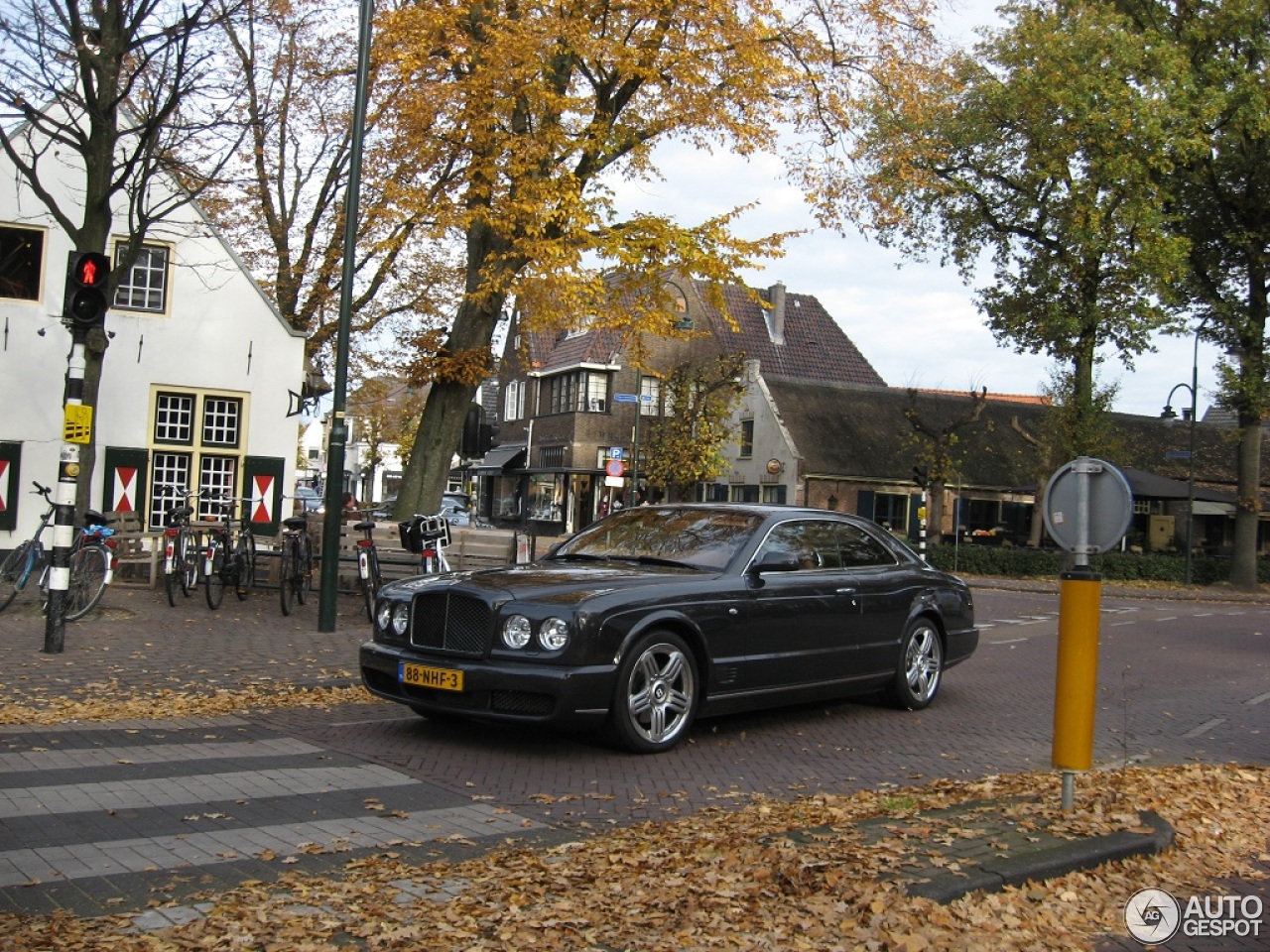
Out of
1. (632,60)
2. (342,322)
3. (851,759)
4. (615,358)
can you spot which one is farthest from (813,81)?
(615,358)

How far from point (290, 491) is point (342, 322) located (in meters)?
8.95

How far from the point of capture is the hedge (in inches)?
1361

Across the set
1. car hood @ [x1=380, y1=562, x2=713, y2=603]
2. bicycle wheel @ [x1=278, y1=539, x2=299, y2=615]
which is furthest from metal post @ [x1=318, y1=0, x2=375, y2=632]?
car hood @ [x1=380, y1=562, x2=713, y2=603]

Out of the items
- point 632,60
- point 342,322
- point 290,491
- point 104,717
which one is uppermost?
point 632,60

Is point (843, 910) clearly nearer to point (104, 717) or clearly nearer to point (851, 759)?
point (851, 759)

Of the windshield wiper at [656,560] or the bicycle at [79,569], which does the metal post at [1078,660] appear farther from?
the bicycle at [79,569]

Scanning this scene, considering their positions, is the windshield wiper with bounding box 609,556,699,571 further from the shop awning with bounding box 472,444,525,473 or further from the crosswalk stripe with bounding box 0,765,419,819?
the shop awning with bounding box 472,444,525,473

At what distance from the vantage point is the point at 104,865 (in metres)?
4.82

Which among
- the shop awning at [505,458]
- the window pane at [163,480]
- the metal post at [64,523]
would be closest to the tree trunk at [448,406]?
the window pane at [163,480]

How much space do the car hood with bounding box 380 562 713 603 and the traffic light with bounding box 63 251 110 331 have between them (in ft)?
14.5

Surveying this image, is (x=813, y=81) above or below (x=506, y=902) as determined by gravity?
above

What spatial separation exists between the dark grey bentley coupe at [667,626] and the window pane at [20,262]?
14063 millimetres

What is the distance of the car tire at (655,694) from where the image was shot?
7254 millimetres

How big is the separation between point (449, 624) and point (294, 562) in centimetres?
809
